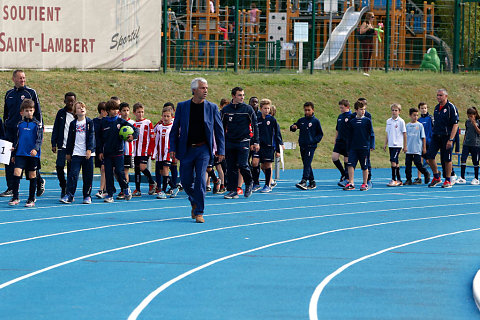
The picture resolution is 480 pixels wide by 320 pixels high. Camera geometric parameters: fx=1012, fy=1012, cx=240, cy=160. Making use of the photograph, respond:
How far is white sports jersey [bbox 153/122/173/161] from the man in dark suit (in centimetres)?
350

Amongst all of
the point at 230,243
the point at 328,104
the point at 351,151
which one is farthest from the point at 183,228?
the point at 328,104

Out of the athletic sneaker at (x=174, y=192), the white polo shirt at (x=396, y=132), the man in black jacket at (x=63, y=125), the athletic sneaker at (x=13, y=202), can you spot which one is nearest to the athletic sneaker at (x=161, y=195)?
the athletic sneaker at (x=174, y=192)

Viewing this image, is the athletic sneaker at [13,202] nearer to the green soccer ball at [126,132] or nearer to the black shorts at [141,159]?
the green soccer ball at [126,132]

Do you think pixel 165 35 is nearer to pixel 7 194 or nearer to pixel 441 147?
pixel 441 147

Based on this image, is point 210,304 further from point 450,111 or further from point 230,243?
point 450,111

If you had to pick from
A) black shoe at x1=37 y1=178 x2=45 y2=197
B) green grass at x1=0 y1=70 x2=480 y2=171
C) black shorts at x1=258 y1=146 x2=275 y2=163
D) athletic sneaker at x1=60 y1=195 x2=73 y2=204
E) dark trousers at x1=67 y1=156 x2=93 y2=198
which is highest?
green grass at x1=0 y1=70 x2=480 y2=171

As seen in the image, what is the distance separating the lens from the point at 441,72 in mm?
36219

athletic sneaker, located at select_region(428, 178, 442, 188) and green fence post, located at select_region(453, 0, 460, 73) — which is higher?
green fence post, located at select_region(453, 0, 460, 73)

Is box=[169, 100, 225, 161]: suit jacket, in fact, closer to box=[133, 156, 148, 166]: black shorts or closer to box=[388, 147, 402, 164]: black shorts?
box=[133, 156, 148, 166]: black shorts

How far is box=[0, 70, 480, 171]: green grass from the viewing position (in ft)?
87.1

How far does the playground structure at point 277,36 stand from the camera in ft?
102

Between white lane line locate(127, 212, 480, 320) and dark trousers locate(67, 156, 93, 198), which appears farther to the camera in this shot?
dark trousers locate(67, 156, 93, 198)

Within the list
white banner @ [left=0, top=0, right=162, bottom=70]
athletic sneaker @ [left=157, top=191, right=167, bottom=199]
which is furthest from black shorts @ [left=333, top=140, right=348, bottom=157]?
white banner @ [left=0, top=0, right=162, bottom=70]

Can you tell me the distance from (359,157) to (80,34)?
10.6m
